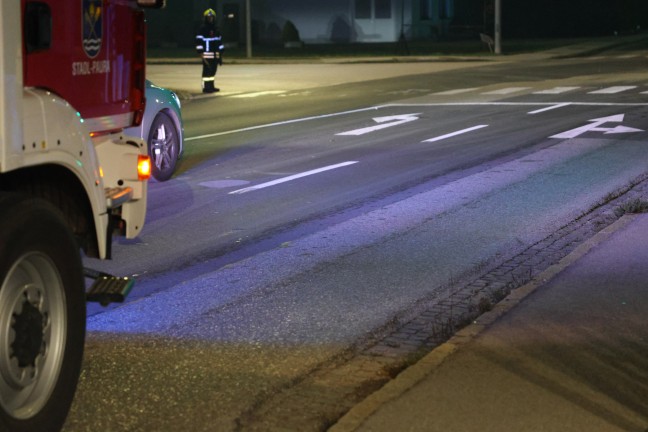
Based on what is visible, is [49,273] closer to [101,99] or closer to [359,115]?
[101,99]

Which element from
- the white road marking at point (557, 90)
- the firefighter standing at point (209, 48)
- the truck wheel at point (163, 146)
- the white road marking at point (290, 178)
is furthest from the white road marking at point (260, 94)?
the truck wheel at point (163, 146)

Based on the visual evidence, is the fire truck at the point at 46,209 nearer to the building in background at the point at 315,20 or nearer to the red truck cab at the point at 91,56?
the red truck cab at the point at 91,56

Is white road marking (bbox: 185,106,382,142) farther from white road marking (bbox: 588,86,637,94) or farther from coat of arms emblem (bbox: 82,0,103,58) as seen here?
coat of arms emblem (bbox: 82,0,103,58)

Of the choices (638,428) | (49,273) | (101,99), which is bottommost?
(638,428)

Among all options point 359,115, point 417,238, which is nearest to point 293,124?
point 359,115

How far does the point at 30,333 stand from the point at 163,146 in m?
8.32

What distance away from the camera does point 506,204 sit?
39.8 ft

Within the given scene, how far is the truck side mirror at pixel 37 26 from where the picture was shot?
18.4 ft

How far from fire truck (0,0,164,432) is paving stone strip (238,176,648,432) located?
954 millimetres

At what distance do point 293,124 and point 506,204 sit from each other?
8.71 meters

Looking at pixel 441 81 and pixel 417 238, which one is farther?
pixel 441 81

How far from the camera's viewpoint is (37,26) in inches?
225

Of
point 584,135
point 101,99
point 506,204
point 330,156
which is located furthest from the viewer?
point 584,135

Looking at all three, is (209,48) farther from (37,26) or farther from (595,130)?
(37,26)
